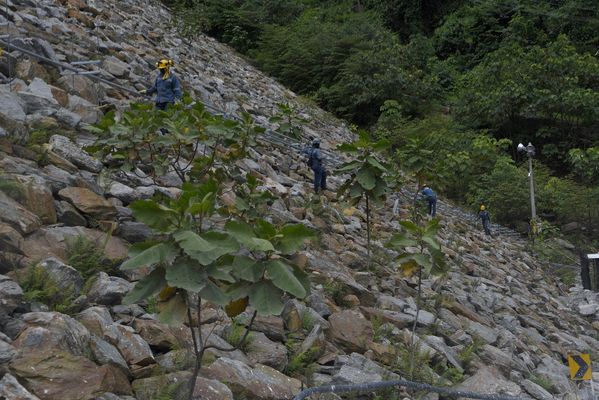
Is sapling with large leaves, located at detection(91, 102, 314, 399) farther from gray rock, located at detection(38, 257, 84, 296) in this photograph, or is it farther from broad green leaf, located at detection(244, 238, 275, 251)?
gray rock, located at detection(38, 257, 84, 296)

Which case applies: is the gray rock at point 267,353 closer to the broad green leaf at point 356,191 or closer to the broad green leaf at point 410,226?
the broad green leaf at point 410,226

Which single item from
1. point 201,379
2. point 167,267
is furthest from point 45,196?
point 167,267

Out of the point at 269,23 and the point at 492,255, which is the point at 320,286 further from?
the point at 269,23

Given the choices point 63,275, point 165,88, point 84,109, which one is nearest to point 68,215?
point 63,275

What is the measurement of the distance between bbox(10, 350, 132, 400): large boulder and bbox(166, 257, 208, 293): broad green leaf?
977 millimetres

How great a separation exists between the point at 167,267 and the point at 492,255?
14.8 m

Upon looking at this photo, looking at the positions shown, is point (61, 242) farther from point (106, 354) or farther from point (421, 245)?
point (421, 245)

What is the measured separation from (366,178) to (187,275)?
482 cm

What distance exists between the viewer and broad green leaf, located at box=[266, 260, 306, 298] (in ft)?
11.3

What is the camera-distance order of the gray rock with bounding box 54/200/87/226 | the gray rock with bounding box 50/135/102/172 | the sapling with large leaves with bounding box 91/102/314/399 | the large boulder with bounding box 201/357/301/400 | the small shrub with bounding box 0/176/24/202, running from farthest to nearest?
the gray rock with bounding box 50/135/102/172
the gray rock with bounding box 54/200/87/226
the small shrub with bounding box 0/176/24/202
the large boulder with bounding box 201/357/301/400
the sapling with large leaves with bounding box 91/102/314/399

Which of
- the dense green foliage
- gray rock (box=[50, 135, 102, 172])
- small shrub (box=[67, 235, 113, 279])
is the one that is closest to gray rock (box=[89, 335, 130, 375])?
small shrub (box=[67, 235, 113, 279])

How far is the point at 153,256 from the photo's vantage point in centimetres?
323

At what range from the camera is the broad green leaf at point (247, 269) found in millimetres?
3529

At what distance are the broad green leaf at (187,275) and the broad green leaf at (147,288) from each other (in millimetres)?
134
